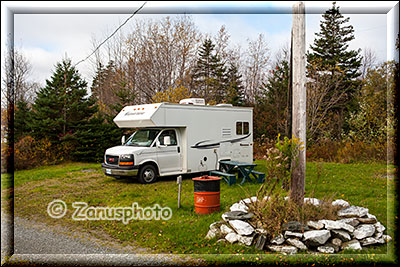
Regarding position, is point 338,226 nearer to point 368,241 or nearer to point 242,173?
point 368,241

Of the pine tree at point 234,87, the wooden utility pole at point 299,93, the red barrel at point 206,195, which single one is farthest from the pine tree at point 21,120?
the wooden utility pole at point 299,93

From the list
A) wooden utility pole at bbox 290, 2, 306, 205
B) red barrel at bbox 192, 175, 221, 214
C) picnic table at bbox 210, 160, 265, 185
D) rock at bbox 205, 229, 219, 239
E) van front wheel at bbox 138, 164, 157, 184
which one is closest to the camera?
rock at bbox 205, 229, 219, 239

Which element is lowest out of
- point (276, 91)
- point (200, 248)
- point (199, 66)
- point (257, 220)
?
point (200, 248)

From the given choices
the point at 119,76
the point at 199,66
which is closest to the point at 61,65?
the point at 119,76

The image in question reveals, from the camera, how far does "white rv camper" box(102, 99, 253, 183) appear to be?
10820 millimetres

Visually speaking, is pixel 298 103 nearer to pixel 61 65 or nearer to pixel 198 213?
pixel 198 213

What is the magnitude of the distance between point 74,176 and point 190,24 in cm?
1260

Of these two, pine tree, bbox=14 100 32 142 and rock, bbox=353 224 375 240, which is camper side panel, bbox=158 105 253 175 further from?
pine tree, bbox=14 100 32 142

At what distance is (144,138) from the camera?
11.4 m

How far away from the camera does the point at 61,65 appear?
1705cm

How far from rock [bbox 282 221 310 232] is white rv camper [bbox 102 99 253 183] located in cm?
627

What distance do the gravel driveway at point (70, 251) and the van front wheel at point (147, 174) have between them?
4.37 metres

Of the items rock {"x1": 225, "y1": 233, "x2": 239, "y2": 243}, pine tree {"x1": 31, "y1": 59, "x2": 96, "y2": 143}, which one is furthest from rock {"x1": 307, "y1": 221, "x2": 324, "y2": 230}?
pine tree {"x1": 31, "y1": 59, "x2": 96, "y2": 143}

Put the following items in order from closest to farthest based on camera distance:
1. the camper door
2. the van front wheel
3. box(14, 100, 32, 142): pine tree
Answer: the van front wheel < the camper door < box(14, 100, 32, 142): pine tree
